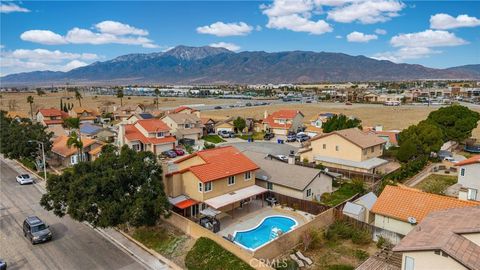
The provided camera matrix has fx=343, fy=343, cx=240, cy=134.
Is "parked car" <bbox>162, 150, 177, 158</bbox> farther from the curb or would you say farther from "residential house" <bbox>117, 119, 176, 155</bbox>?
the curb

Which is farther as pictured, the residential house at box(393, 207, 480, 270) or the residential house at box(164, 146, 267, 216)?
the residential house at box(164, 146, 267, 216)

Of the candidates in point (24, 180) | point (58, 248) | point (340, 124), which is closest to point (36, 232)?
point (58, 248)

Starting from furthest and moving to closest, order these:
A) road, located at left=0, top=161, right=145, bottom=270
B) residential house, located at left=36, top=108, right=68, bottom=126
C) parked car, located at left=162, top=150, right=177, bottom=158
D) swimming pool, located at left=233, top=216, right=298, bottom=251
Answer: residential house, located at left=36, top=108, right=68, bottom=126, parked car, located at left=162, top=150, right=177, bottom=158, swimming pool, located at left=233, top=216, right=298, bottom=251, road, located at left=0, top=161, right=145, bottom=270

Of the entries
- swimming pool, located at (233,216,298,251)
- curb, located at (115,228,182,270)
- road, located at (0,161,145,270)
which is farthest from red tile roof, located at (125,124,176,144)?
swimming pool, located at (233,216,298,251)

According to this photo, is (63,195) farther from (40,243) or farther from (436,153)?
(436,153)

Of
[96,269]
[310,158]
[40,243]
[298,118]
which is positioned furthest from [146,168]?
[298,118]

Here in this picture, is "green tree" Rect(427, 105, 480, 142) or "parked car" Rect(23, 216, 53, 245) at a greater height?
"green tree" Rect(427, 105, 480, 142)

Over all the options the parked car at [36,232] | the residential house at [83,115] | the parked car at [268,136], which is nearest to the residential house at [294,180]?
the parked car at [36,232]

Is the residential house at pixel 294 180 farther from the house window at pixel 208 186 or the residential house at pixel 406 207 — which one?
the residential house at pixel 406 207
